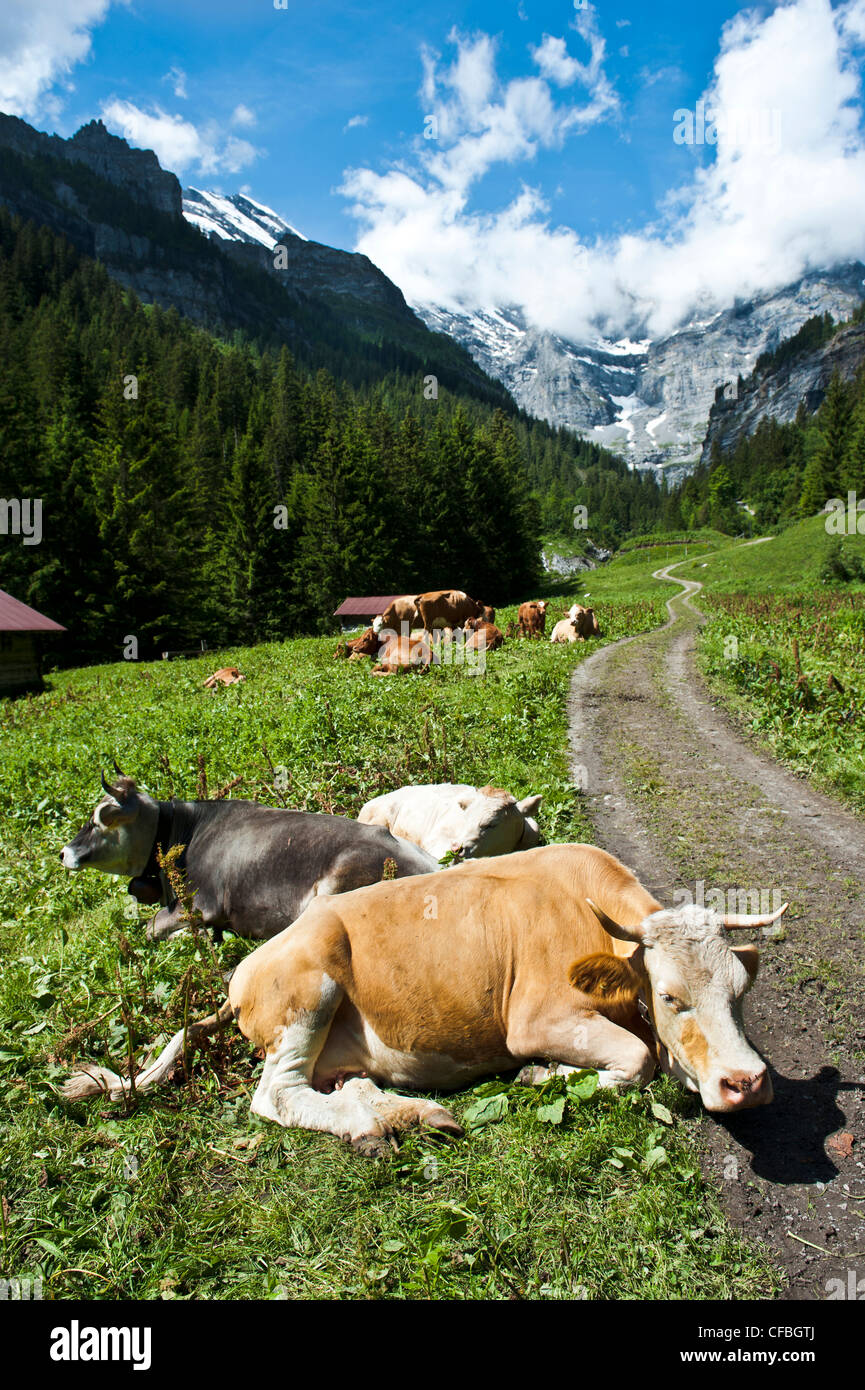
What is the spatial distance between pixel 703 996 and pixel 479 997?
1.26 meters

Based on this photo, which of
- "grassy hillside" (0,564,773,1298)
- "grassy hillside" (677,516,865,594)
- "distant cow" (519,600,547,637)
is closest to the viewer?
"grassy hillside" (0,564,773,1298)

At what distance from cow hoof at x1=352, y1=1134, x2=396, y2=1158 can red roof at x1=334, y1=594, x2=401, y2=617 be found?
44.3m

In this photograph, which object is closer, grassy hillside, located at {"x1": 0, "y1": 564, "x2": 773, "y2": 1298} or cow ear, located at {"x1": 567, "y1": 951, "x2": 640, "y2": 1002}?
grassy hillside, located at {"x1": 0, "y1": 564, "x2": 773, "y2": 1298}

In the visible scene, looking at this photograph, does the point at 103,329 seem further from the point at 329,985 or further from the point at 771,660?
the point at 329,985

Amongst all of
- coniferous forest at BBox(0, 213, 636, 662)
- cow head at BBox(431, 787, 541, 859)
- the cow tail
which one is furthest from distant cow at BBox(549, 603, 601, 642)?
coniferous forest at BBox(0, 213, 636, 662)

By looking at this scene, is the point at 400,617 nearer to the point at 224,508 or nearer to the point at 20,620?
the point at 20,620

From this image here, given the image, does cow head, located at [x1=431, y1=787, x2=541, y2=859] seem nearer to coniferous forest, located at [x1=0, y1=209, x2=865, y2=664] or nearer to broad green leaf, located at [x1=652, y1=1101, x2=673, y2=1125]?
broad green leaf, located at [x1=652, y1=1101, x2=673, y2=1125]

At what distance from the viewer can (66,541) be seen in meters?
47.9

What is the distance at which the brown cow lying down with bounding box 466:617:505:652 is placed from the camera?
2247cm

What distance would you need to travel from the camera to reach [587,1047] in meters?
4.02

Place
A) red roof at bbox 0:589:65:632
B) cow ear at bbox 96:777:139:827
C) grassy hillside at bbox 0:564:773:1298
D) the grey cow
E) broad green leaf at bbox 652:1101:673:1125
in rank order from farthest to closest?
red roof at bbox 0:589:65:632 → cow ear at bbox 96:777:139:827 → the grey cow → broad green leaf at bbox 652:1101:673:1125 → grassy hillside at bbox 0:564:773:1298

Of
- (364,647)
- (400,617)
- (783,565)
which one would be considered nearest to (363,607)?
(400,617)

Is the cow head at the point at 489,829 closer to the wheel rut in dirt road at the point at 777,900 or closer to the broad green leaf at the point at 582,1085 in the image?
the wheel rut in dirt road at the point at 777,900
